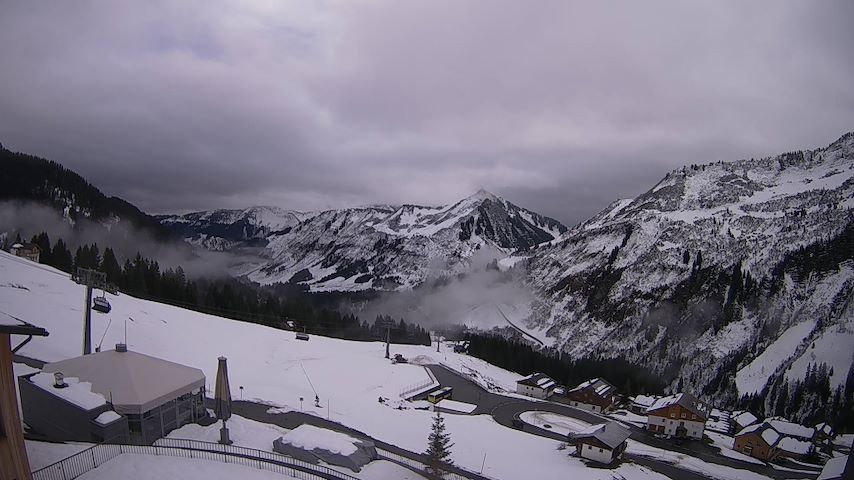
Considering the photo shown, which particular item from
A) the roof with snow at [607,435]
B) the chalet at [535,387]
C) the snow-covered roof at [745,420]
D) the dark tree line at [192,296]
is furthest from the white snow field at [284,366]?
the snow-covered roof at [745,420]

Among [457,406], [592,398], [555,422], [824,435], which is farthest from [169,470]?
[824,435]

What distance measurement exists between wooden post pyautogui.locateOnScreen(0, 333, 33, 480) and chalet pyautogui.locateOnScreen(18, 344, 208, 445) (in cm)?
907

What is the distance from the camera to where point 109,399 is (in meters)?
19.3

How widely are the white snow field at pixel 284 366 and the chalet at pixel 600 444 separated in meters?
1.41

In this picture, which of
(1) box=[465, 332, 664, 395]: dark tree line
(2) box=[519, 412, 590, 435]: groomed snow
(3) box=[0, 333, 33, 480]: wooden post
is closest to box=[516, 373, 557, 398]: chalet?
(1) box=[465, 332, 664, 395]: dark tree line

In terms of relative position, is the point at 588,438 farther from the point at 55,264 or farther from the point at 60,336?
the point at 55,264

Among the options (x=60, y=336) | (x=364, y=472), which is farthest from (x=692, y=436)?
(x=60, y=336)

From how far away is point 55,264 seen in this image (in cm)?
7000

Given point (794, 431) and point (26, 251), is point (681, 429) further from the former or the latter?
point (26, 251)

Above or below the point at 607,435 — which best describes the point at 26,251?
above

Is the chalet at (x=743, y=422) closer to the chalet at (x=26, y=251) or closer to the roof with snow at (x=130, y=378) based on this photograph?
the roof with snow at (x=130, y=378)

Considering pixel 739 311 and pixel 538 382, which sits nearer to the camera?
pixel 538 382

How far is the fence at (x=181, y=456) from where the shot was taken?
13.3m

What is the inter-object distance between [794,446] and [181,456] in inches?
2553
